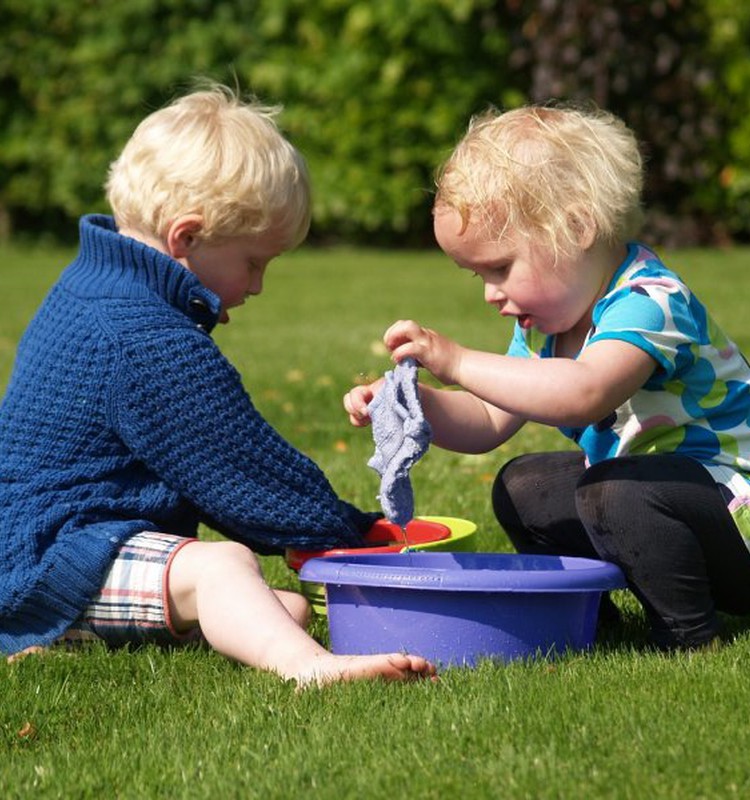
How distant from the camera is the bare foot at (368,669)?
2617mm

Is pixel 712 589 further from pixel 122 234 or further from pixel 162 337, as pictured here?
pixel 122 234

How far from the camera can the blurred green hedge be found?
14.2 meters

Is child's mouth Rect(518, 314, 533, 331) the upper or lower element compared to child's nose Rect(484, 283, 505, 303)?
lower

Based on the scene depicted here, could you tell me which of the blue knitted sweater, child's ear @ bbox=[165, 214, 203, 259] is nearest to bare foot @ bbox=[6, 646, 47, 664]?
the blue knitted sweater

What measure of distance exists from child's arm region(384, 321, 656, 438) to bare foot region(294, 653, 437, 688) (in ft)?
1.70

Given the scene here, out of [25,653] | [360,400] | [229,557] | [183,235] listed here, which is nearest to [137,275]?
[183,235]

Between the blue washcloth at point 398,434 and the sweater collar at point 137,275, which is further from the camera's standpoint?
the sweater collar at point 137,275

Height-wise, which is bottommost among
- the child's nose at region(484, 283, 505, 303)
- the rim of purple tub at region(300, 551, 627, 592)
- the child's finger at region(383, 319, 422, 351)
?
the rim of purple tub at region(300, 551, 627, 592)

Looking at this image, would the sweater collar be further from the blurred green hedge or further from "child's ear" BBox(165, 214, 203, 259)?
the blurred green hedge

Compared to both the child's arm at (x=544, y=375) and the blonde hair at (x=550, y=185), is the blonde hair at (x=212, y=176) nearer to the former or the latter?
the blonde hair at (x=550, y=185)

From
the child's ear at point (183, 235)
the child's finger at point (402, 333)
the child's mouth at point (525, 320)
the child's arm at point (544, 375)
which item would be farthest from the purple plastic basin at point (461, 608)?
the child's ear at point (183, 235)

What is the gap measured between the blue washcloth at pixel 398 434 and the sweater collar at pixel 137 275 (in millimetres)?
537

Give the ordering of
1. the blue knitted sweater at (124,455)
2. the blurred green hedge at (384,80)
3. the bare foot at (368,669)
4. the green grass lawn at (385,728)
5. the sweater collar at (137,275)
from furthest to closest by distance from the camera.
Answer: the blurred green hedge at (384,80), the sweater collar at (137,275), the blue knitted sweater at (124,455), the bare foot at (368,669), the green grass lawn at (385,728)

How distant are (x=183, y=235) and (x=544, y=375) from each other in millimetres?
927
